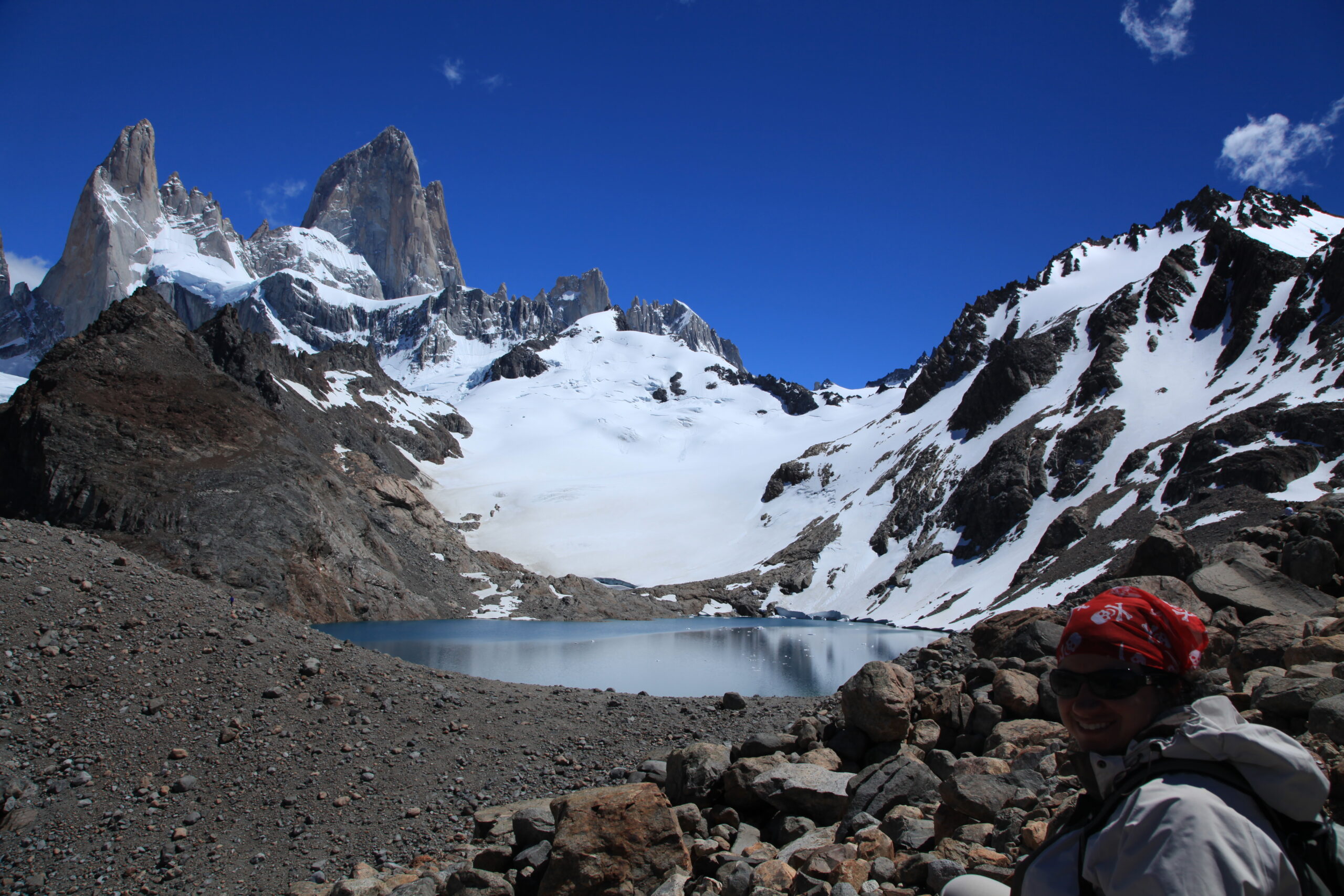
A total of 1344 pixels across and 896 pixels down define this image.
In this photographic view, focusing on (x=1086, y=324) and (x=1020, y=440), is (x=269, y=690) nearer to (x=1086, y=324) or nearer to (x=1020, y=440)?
(x=1020, y=440)

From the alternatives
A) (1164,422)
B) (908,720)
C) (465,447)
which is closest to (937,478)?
(1164,422)

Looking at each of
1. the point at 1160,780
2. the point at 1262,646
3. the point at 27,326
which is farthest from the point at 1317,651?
the point at 27,326

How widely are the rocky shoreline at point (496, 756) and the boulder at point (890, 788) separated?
3 cm

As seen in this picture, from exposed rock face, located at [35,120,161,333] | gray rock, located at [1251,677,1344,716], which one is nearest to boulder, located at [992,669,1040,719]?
gray rock, located at [1251,677,1344,716]

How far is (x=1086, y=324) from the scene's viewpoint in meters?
82.8

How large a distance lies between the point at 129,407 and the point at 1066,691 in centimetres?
5398

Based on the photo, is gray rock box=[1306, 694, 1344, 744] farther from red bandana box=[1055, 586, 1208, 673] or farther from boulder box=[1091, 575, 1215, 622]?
boulder box=[1091, 575, 1215, 622]

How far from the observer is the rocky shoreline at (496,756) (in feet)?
20.6

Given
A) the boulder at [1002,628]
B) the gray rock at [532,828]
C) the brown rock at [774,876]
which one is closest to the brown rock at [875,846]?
the brown rock at [774,876]

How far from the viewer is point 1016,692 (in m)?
9.21

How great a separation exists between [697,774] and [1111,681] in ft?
25.2

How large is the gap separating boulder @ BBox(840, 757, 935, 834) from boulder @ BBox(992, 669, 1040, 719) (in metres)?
1.91

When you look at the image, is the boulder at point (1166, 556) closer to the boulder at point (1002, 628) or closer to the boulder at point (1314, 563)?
the boulder at point (1002, 628)

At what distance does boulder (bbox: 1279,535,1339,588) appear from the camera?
32.6ft
